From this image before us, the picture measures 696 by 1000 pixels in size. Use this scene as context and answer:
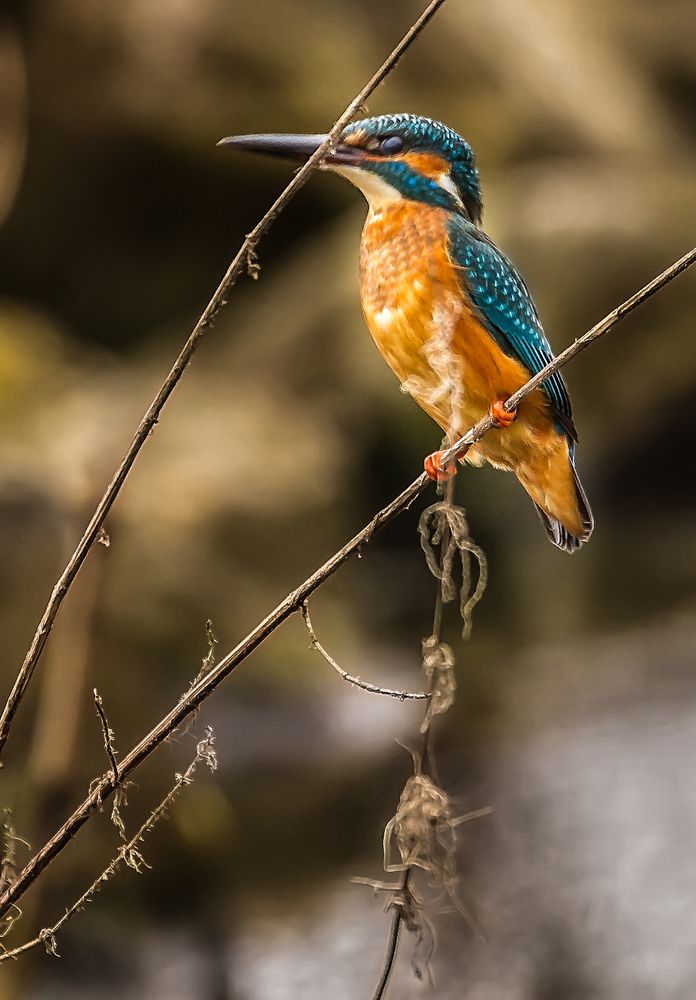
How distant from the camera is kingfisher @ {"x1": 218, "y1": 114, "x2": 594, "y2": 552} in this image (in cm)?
137

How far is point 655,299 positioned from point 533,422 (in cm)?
486

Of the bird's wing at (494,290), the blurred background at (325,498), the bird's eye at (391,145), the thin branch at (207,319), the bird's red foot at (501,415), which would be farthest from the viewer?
the blurred background at (325,498)

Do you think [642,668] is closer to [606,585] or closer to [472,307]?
[606,585]

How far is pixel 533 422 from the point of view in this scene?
4.84 ft

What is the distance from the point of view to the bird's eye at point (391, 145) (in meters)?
1.34

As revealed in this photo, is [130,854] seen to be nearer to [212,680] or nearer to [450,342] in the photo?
[212,680]

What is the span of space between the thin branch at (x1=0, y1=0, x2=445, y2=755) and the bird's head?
9.8 inches

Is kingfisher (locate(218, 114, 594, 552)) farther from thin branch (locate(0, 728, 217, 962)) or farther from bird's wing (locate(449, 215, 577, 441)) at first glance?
thin branch (locate(0, 728, 217, 962))

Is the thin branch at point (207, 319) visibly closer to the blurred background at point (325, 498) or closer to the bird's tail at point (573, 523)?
the bird's tail at point (573, 523)

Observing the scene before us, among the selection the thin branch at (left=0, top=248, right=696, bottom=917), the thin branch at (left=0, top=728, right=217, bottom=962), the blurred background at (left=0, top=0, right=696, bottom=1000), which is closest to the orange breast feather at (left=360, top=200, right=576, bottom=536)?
the thin branch at (left=0, top=248, right=696, bottom=917)

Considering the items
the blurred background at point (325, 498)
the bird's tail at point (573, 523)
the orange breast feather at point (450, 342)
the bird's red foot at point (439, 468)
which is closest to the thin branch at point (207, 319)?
the bird's red foot at point (439, 468)

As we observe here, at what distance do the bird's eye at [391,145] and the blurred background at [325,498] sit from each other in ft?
7.98

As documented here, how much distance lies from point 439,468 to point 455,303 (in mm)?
291

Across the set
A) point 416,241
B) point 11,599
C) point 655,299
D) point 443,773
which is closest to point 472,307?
point 416,241
